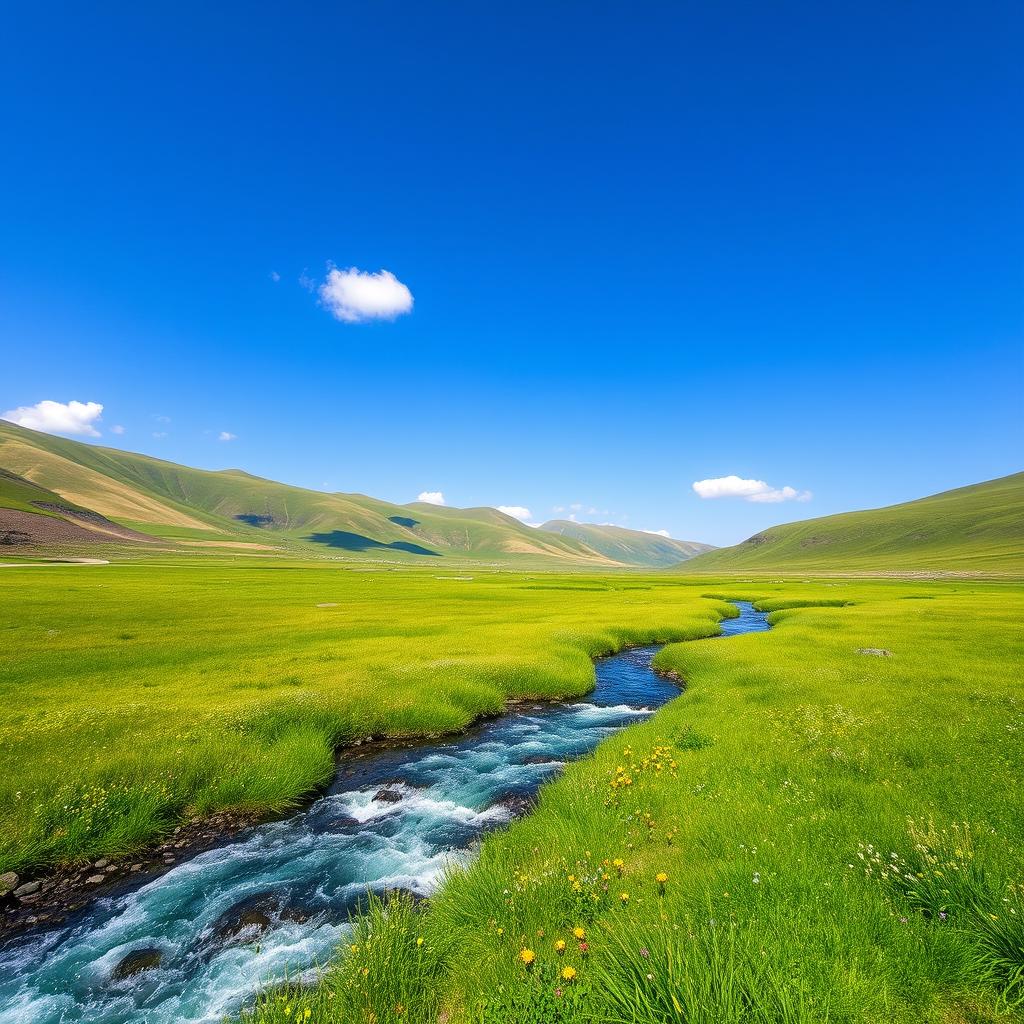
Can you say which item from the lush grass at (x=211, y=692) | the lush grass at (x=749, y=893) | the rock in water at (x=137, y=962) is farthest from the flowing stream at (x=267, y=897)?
the lush grass at (x=211, y=692)

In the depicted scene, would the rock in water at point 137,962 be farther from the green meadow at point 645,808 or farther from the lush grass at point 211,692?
the lush grass at point 211,692

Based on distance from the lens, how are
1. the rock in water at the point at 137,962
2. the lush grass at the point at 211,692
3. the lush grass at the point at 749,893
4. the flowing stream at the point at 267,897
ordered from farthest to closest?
the lush grass at the point at 211,692, the rock in water at the point at 137,962, the flowing stream at the point at 267,897, the lush grass at the point at 749,893

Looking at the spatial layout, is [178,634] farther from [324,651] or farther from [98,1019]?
[98,1019]

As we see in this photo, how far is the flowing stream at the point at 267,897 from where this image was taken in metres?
9.41

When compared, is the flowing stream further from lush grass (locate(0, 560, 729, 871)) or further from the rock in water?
lush grass (locate(0, 560, 729, 871))

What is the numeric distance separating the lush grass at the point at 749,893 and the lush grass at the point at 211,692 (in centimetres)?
935

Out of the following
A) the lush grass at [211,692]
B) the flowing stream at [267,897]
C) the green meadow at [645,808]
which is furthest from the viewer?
the lush grass at [211,692]

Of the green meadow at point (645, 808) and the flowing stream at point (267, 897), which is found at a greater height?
the green meadow at point (645, 808)

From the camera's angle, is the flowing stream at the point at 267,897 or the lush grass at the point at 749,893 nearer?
the lush grass at the point at 749,893

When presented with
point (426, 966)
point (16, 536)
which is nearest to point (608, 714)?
point (426, 966)

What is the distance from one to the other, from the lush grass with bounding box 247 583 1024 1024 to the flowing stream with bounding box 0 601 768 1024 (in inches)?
82.8

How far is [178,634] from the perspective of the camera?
3772cm

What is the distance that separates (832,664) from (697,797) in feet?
65.2

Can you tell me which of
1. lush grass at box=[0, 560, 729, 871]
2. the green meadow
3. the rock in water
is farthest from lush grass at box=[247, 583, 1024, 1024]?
lush grass at box=[0, 560, 729, 871]
